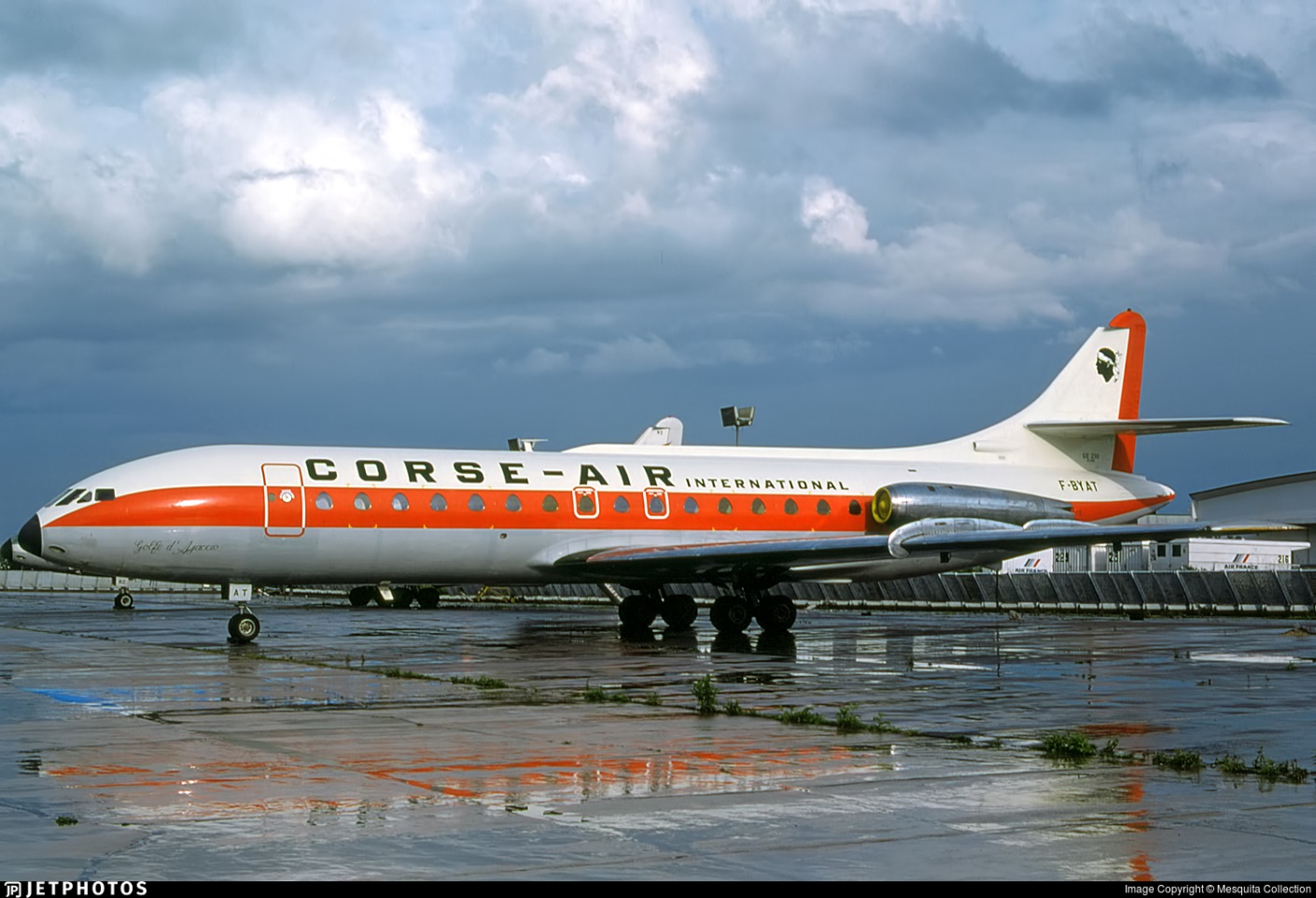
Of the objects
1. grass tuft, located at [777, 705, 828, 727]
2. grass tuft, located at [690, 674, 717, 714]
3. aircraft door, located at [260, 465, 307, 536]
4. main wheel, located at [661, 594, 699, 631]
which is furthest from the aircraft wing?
grass tuft, located at [777, 705, 828, 727]

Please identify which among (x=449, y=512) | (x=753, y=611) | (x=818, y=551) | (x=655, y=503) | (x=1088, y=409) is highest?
(x=1088, y=409)

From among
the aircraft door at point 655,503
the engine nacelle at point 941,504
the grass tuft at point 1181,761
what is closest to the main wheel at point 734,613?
the aircraft door at point 655,503

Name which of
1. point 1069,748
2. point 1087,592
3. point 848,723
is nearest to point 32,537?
point 848,723

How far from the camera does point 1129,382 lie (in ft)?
126

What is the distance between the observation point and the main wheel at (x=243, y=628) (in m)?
25.9

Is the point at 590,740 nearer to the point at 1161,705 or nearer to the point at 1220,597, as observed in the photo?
the point at 1161,705

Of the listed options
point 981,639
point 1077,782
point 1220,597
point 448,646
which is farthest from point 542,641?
point 1220,597

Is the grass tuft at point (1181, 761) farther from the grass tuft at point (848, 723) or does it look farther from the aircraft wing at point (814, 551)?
the aircraft wing at point (814, 551)

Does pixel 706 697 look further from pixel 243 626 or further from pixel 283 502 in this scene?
pixel 283 502

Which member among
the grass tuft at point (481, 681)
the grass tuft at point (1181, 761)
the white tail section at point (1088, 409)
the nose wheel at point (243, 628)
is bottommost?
the grass tuft at point (1181, 761)

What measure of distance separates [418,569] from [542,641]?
3.52 meters

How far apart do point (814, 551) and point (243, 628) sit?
10.7 meters

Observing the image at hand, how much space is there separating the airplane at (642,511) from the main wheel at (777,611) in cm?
4

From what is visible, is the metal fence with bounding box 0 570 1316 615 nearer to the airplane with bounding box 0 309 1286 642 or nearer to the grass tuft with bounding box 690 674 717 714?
the airplane with bounding box 0 309 1286 642
